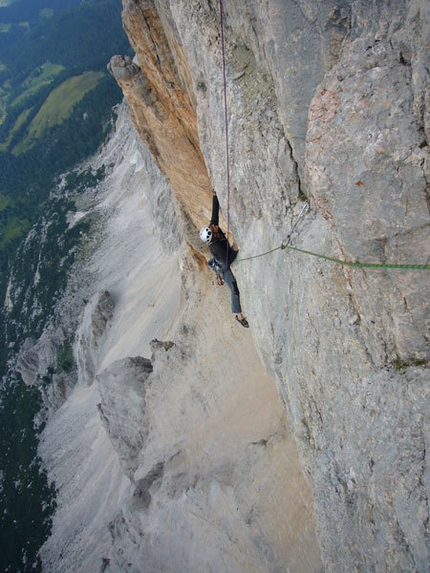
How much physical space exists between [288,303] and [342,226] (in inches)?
75.5

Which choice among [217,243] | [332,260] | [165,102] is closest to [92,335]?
[165,102]

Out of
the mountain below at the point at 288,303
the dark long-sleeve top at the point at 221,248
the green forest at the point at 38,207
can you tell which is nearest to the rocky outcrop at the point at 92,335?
the green forest at the point at 38,207

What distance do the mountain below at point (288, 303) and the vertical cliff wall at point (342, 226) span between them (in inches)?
0.9

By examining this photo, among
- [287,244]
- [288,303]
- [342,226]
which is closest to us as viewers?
[342,226]

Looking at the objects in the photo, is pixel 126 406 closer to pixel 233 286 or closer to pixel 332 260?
pixel 233 286

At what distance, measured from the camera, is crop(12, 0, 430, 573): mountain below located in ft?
12.2

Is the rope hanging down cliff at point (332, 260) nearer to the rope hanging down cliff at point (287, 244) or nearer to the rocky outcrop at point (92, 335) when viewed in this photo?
the rope hanging down cliff at point (287, 244)

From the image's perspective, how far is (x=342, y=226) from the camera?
418 cm

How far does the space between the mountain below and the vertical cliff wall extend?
22 mm

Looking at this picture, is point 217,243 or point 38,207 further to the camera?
point 38,207

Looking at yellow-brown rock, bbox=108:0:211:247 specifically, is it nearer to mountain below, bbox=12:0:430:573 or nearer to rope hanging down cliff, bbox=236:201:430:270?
mountain below, bbox=12:0:430:573

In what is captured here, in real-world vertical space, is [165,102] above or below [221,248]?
above

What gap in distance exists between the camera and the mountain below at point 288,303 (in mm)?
3707

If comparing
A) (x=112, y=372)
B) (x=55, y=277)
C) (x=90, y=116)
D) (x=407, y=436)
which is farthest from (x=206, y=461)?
(x=90, y=116)
